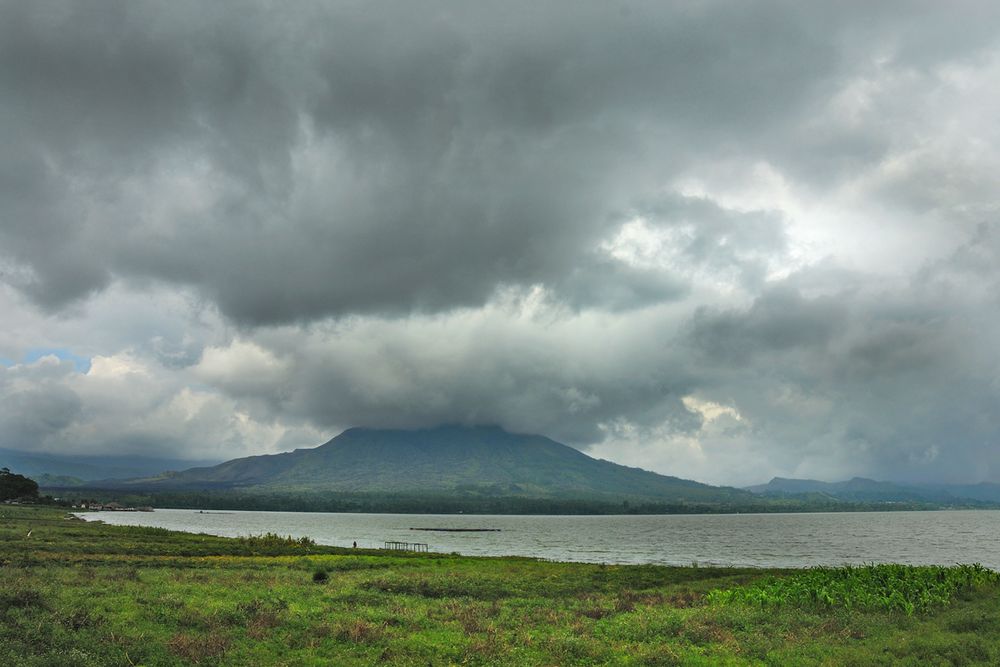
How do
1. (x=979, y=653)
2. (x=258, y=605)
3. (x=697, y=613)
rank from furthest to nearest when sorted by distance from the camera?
(x=697, y=613), (x=258, y=605), (x=979, y=653)

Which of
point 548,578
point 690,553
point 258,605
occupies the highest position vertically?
point 258,605

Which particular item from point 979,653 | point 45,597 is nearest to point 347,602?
point 45,597

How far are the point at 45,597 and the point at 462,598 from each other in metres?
26.3

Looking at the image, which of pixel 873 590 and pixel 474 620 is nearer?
pixel 474 620

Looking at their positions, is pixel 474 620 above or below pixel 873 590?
above

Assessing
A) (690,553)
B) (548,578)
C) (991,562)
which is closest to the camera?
(548,578)

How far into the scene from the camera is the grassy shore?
27.0 metres

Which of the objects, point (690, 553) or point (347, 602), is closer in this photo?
point (347, 602)

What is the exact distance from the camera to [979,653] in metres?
28.2

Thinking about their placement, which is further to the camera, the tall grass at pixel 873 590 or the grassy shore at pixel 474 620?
the tall grass at pixel 873 590

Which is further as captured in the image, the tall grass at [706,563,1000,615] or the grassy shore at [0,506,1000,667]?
the tall grass at [706,563,1000,615]

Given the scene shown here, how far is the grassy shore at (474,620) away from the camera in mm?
27031

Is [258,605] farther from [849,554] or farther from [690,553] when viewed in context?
[849,554]

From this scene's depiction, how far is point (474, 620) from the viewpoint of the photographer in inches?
1415
